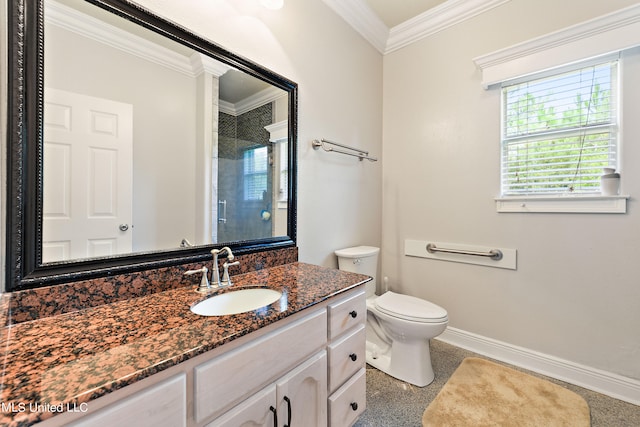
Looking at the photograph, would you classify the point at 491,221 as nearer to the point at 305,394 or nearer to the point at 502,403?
the point at 502,403

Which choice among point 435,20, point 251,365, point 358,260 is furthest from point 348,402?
→ point 435,20

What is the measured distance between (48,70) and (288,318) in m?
1.13

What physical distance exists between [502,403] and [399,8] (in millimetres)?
2832

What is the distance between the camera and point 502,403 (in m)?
1.54

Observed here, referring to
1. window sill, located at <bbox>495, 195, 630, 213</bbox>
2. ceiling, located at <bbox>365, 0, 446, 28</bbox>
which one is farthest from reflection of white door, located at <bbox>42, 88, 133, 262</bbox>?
window sill, located at <bbox>495, 195, 630, 213</bbox>

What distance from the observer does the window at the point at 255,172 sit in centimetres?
149

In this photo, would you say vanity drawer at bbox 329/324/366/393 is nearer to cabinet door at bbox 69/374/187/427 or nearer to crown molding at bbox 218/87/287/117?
cabinet door at bbox 69/374/187/427

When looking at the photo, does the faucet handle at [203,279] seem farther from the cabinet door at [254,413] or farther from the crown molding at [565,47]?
the crown molding at [565,47]

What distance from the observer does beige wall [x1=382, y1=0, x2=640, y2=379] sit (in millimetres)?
1625

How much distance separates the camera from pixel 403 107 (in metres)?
2.47

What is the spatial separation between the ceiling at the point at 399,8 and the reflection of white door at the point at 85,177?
2.04m

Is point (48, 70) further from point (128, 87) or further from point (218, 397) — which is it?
point (218, 397)

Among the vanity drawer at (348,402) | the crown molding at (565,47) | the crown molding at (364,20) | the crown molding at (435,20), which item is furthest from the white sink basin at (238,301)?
the crown molding at (435,20)

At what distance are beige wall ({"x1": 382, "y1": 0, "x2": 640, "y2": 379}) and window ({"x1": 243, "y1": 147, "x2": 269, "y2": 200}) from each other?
4.61ft
